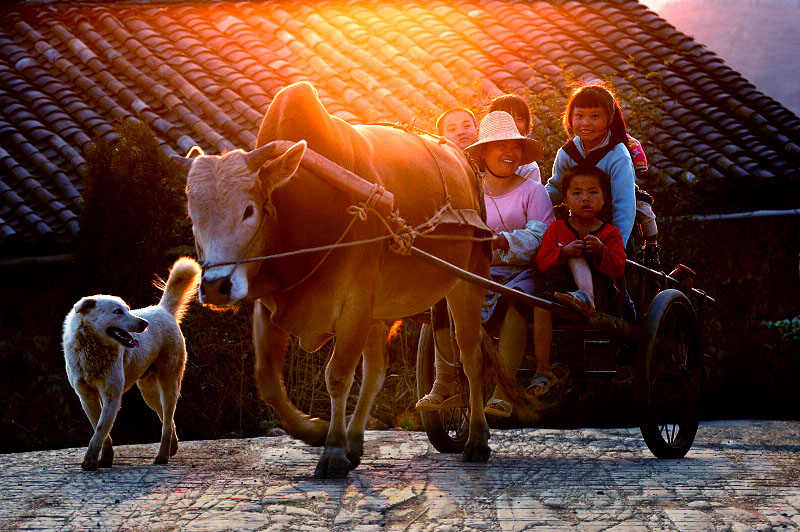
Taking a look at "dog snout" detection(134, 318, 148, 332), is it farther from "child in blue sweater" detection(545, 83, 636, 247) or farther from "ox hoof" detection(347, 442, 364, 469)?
"child in blue sweater" detection(545, 83, 636, 247)

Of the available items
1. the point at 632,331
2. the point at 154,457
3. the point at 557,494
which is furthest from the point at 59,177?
the point at 557,494

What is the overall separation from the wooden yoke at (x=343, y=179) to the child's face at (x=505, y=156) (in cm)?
172

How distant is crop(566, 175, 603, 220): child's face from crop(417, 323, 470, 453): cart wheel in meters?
1.38

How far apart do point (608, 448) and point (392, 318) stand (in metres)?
2.23

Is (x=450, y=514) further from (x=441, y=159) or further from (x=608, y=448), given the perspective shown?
(x=608, y=448)

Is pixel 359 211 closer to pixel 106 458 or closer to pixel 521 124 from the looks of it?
pixel 106 458

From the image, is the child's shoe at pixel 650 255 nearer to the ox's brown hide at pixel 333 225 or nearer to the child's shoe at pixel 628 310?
the child's shoe at pixel 628 310

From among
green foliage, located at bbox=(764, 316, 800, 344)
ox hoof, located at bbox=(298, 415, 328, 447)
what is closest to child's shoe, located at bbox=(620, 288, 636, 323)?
ox hoof, located at bbox=(298, 415, 328, 447)

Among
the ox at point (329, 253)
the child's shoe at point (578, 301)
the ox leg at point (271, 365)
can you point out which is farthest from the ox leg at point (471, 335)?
the ox leg at point (271, 365)

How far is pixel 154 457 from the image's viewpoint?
298 inches

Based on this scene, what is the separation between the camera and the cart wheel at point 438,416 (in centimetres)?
771

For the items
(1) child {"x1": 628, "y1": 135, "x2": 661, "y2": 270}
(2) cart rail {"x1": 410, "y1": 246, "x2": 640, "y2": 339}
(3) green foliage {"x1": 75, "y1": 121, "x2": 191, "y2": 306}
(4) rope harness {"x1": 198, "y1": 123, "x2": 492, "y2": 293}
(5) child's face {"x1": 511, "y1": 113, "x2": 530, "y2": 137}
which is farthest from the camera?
(3) green foliage {"x1": 75, "y1": 121, "x2": 191, "y2": 306}

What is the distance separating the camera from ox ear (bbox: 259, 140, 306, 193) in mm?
5473

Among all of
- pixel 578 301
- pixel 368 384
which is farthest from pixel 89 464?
pixel 578 301
